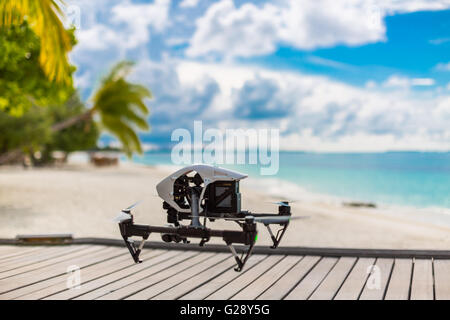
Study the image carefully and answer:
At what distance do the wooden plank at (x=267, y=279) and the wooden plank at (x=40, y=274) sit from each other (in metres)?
1.58

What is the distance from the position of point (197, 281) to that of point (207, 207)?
2.06 ft

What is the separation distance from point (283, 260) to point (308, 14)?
4.87m

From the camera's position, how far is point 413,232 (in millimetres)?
9562

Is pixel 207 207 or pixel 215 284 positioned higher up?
pixel 207 207

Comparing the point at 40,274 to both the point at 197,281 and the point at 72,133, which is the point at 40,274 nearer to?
the point at 197,281

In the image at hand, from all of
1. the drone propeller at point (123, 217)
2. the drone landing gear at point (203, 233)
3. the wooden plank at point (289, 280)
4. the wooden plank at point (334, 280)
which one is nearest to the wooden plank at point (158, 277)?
the drone landing gear at point (203, 233)

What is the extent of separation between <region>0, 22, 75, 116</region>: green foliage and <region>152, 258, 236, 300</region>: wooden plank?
6.20 metres

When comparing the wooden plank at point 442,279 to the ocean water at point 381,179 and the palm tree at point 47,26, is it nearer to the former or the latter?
the palm tree at point 47,26

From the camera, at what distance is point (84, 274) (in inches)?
158

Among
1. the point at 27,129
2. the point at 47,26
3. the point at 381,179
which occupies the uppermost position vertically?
the point at 47,26

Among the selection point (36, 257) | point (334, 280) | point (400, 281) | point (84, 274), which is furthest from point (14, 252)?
point (400, 281)

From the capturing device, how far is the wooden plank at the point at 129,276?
136 inches

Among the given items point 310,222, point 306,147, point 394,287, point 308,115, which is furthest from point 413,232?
point 308,115

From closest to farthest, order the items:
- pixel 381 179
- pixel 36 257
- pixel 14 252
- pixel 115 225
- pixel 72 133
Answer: pixel 36 257
pixel 14 252
pixel 115 225
pixel 72 133
pixel 381 179
